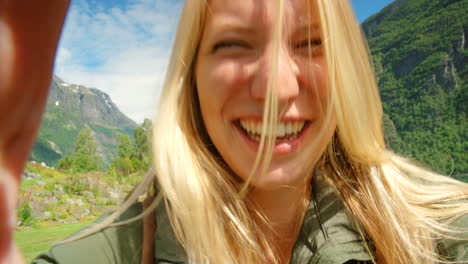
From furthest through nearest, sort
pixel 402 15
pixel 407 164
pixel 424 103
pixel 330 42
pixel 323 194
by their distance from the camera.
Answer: pixel 402 15, pixel 424 103, pixel 407 164, pixel 323 194, pixel 330 42

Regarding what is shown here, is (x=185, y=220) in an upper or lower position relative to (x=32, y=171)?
lower

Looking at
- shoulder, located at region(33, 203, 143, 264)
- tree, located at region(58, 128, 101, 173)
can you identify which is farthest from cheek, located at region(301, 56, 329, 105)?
tree, located at region(58, 128, 101, 173)

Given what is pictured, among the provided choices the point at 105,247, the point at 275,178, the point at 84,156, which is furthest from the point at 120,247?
the point at 84,156

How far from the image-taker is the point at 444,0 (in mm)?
41406

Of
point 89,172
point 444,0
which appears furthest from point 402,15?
point 89,172

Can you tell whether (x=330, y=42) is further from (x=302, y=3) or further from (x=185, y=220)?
(x=185, y=220)

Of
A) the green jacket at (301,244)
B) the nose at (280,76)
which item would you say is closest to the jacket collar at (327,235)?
the green jacket at (301,244)

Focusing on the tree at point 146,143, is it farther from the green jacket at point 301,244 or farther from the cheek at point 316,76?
the cheek at point 316,76

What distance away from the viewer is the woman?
0.94 meters

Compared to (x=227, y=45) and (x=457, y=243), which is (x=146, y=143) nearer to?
(x=227, y=45)

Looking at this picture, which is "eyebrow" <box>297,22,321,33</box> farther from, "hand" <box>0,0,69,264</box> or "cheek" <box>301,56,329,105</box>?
"hand" <box>0,0,69,264</box>

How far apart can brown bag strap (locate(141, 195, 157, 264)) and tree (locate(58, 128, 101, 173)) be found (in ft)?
50.0

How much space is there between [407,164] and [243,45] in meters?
0.79

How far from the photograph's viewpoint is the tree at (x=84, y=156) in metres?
15.4
